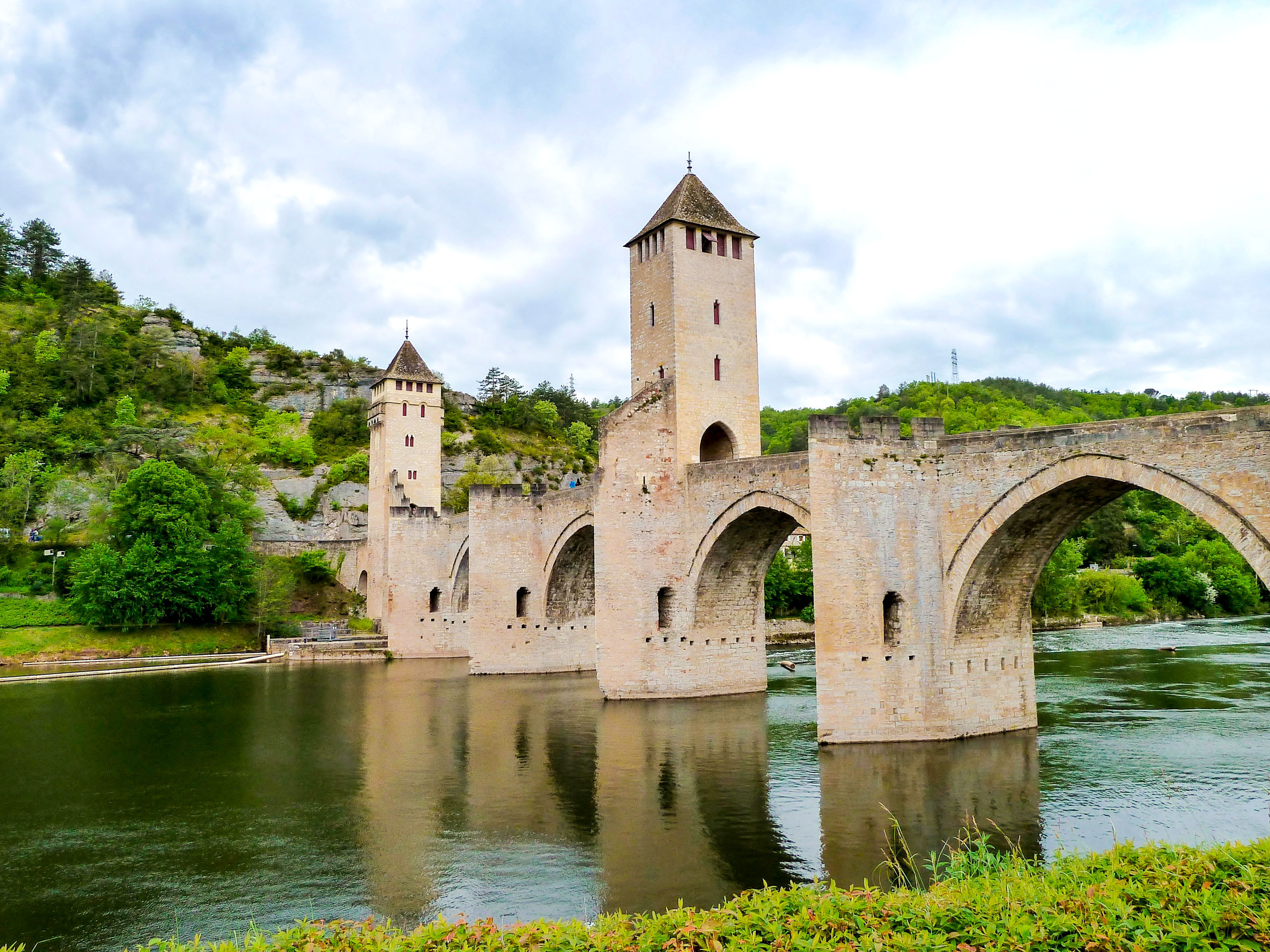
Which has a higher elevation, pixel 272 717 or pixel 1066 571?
pixel 1066 571

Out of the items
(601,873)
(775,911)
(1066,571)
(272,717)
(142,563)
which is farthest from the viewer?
(1066,571)

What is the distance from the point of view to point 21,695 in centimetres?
2633

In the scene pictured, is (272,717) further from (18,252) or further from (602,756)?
(18,252)

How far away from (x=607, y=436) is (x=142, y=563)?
22.9 meters

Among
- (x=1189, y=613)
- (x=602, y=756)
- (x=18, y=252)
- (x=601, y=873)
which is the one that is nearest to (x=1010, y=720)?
(x=602, y=756)

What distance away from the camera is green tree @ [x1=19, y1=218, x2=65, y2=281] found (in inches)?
3105

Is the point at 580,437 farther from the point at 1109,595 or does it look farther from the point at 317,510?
the point at 1109,595

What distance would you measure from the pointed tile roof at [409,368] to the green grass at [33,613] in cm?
1662

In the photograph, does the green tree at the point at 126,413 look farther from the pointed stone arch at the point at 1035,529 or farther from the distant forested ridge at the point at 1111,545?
the pointed stone arch at the point at 1035,529

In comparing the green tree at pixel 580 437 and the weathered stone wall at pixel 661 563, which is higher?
the green tree at pixel 580 437

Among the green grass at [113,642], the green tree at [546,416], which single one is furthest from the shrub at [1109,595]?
the green tree at [546,416]

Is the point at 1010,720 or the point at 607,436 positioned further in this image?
the point at 607,436

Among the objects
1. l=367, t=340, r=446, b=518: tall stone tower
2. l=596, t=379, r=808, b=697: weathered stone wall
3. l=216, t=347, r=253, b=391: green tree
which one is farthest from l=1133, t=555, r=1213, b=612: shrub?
l=216, t=347, r=253, b=391: green tree

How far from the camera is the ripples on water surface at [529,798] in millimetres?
9867
